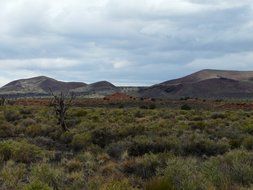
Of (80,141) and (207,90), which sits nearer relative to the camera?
(80,141)

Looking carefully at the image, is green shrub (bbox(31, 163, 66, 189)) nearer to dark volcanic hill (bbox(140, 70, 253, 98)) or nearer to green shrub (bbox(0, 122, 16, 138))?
green shrub (bbox(0, 122, 16, 138))

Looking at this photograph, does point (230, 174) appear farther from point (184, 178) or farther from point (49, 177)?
point (49, 177)

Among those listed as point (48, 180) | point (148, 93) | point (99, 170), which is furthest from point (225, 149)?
point (148, 93)

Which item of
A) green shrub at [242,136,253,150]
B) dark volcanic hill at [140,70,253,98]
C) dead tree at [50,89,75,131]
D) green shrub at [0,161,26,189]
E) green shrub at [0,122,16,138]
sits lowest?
dark volcanic hill at [140,70,253,98]

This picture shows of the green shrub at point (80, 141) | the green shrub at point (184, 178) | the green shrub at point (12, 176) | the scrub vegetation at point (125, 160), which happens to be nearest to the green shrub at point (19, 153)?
the scrub vegetation at point (125, 160)

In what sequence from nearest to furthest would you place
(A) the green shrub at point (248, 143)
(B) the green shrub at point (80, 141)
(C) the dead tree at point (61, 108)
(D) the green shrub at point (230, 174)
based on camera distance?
(D) the green shrub at point (230, 174) < (A) the green shrub at point (248, 143) < (B) the green shrub at point (80, 141) < (C) the dead tree at point (61, 108)

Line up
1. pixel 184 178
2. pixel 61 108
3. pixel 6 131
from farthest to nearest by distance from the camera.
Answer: pixel 61 108 → pixel 6 131 → pixel 184 178

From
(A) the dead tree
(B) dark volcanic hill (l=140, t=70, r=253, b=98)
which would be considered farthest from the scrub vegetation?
(B) dark volcanic hill (l=140, t=70, r=253, b=98)

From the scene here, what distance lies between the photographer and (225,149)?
17.7 meters

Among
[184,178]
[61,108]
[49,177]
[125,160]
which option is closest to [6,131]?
[61,108]

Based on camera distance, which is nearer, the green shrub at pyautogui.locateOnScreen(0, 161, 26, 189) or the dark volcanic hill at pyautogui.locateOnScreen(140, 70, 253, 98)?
the green shrub at pyautogui.locateOnScreen(0, 161, 26, 189)

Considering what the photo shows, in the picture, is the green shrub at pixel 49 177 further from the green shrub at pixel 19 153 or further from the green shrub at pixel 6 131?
the green shrub at pixel 6 131

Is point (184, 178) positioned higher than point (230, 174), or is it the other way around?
point (184, 178)

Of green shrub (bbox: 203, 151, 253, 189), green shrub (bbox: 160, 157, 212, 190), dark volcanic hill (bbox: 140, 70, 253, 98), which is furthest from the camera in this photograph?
dark volcanic hill (bbox: 140, 70, 253, 98)
